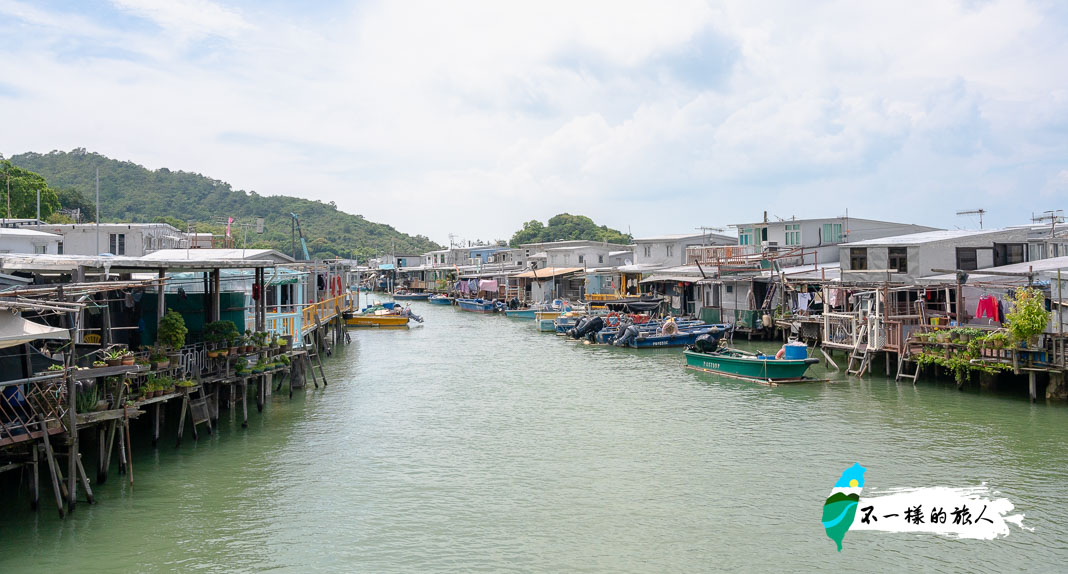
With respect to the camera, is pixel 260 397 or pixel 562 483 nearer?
pixel 562 483

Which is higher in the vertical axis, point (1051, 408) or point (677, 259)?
point (677, 259)

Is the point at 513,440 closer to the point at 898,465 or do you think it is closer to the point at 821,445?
the point at 821,445

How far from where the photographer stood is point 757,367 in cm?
2691

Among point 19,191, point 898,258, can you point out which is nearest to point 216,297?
point 898,258

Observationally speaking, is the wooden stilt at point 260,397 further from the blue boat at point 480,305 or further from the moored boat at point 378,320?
the blue boat at point 480,305

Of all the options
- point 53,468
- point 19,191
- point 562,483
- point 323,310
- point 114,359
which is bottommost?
point 562,483

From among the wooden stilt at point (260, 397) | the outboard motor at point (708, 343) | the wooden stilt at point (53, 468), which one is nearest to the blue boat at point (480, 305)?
the outboard motor at point (708, 343)

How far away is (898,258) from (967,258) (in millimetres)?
2512

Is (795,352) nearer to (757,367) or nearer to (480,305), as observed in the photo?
(757,367)

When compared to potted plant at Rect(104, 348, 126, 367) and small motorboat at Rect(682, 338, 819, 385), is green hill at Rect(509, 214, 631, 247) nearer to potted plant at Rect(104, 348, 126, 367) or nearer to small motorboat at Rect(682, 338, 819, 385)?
small motorboat at Rect(682, 338, 819, 385)

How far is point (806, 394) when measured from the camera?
2452cm

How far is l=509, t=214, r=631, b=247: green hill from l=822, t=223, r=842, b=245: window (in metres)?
66.1

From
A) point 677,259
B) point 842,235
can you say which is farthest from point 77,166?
point 842,235

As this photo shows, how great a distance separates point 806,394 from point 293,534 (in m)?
17.7
